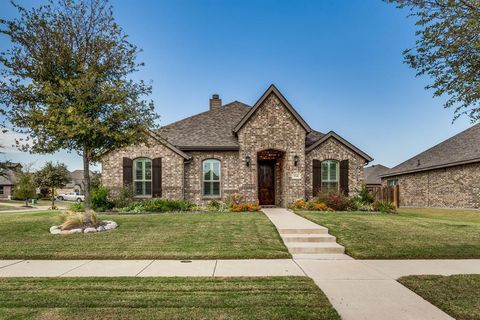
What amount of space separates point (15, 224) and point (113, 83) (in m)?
6.12

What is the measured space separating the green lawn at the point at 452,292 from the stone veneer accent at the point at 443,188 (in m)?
17.3

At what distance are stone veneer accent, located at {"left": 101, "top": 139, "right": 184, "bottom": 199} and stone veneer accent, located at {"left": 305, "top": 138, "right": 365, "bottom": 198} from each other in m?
7.07

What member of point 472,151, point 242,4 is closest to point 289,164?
point 242,4

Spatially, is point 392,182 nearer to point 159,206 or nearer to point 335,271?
point 159,206

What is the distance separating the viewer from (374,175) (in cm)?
4184

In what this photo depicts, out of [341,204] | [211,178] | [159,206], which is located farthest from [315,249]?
[211,178]

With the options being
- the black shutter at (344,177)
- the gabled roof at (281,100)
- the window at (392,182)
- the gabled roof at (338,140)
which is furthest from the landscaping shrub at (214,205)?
the window at (392,182)

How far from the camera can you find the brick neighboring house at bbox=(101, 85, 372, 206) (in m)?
15.5

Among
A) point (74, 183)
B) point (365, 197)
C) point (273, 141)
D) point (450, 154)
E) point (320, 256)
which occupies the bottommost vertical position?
point (74, 183)

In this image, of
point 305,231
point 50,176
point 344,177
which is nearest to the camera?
point 305,231

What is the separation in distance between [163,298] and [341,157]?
46.5 ft

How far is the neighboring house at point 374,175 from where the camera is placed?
39.3 metres

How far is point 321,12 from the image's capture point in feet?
48.3

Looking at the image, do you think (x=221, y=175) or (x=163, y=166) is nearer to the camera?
(x=163, y=166)
